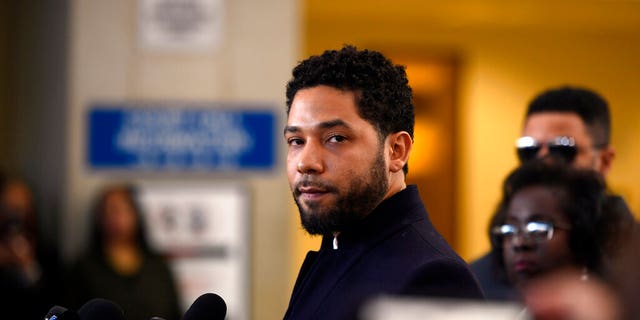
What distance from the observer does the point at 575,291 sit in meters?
0.45

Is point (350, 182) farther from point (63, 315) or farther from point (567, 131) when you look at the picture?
point (567, 131)

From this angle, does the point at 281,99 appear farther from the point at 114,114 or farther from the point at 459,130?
the point at 459,130

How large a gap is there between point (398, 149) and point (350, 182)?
15cm

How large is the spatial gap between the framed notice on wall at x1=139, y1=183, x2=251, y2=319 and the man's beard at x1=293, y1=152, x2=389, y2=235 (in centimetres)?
395

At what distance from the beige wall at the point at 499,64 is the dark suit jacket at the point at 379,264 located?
5.84 metres

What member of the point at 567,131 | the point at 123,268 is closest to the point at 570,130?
the point at 567,131

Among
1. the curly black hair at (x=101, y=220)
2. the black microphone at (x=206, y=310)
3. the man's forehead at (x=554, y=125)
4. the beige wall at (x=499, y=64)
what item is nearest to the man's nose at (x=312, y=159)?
the black microphone at (x=206, y=310)

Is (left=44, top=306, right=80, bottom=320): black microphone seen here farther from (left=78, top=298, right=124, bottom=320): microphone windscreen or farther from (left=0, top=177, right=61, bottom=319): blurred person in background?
(left=0, top=177, right=61, bottom=319): blurred person in background

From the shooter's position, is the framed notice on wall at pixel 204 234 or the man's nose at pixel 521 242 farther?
the framed notice on wall at pixel 204 234

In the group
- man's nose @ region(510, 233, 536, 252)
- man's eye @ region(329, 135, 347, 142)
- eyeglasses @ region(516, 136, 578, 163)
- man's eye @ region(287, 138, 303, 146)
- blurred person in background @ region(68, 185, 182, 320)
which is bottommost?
blurred person in background @ region(68, 185, 182, 320)

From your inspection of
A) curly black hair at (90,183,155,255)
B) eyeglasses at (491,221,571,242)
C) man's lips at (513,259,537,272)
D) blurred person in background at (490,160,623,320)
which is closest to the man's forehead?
blurred person in background at (490,160,623,320)

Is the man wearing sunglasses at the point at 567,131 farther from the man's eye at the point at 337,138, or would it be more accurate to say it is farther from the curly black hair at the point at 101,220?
the curly black hair at the point at 101,220

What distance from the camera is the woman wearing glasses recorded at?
6.31ft

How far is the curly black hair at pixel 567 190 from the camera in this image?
2.00m
